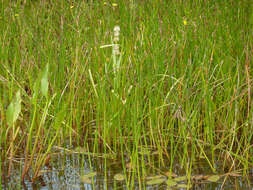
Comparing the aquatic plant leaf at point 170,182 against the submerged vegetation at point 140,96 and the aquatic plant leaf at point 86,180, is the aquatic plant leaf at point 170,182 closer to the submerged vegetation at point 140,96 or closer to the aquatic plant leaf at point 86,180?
the submerged vegetation at point 140,96

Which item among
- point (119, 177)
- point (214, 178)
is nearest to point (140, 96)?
point (119, 177)

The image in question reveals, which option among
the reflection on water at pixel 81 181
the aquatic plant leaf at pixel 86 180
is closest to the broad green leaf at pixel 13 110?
the reflection on water at pixel 81 181

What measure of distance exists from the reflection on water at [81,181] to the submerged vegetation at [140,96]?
4 cm

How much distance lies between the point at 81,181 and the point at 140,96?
0.54 meters

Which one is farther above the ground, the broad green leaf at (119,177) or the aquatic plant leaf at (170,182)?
Answer: the broad green leaf at (119,177)

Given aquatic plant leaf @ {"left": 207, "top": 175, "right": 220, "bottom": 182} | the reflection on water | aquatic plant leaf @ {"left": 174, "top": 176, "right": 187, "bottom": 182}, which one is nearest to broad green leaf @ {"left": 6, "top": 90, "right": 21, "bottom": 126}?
the reflection on water

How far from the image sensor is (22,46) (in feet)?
9.04

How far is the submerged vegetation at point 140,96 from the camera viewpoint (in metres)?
1.85

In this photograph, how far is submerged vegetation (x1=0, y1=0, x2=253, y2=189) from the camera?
1849 millimetres

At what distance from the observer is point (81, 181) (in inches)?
67.2

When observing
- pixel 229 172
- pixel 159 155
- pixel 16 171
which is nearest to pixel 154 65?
pixel 159 155

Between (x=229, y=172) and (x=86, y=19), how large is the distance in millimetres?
1895

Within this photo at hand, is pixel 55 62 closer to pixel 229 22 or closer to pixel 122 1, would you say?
pixel 122 1

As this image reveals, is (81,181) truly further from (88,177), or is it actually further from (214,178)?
(214,178)
